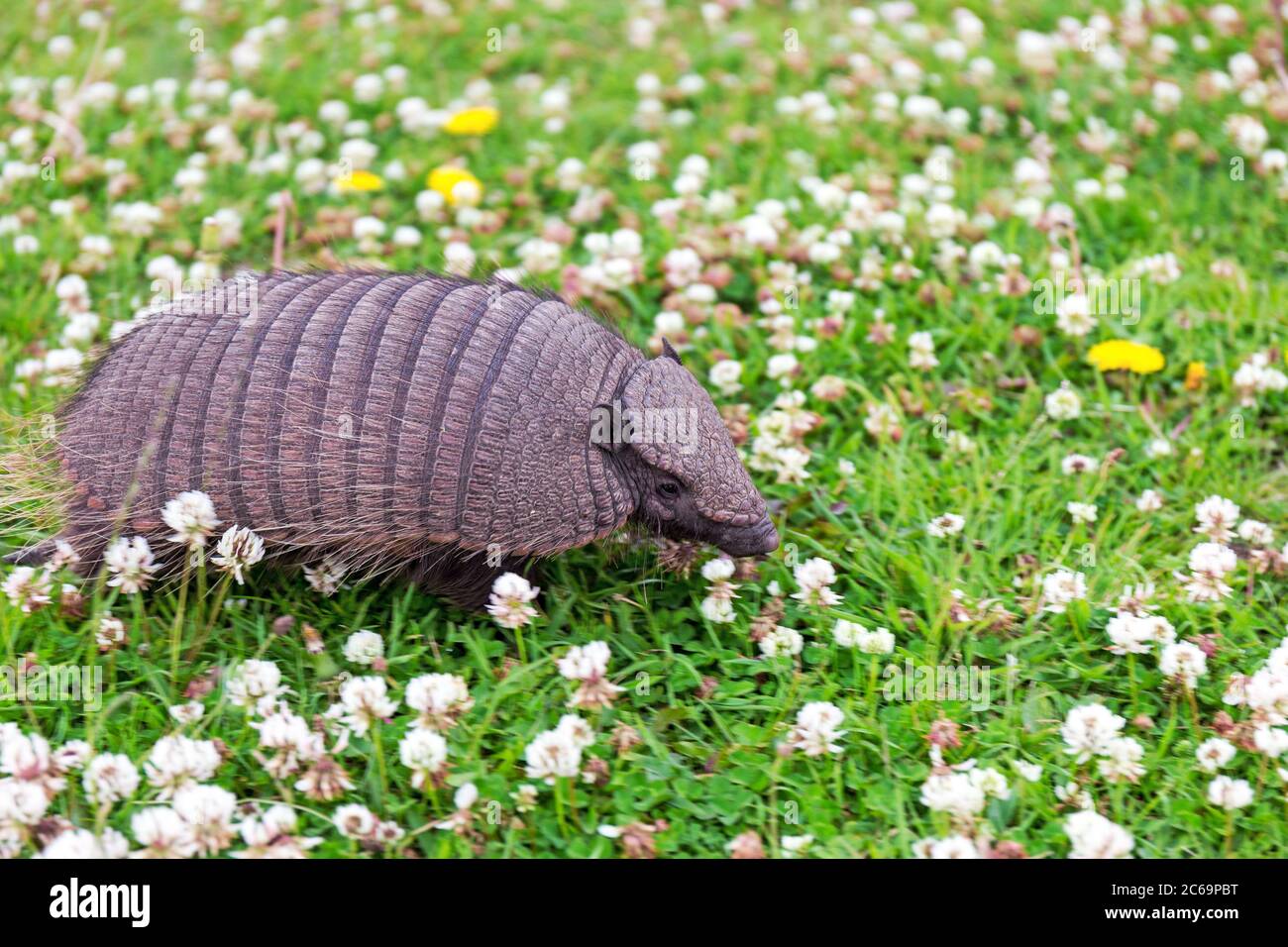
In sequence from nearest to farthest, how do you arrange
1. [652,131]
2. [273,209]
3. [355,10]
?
[273,209] → [652,131] → [355,10]

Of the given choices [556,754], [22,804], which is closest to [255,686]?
[22,804]

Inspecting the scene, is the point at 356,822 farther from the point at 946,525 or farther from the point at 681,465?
the point at 946,525

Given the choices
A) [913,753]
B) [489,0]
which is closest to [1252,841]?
[913,753]

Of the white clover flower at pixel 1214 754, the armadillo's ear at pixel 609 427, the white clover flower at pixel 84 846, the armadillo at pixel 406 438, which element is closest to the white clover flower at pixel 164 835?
the white clover flower at pixel 84 846

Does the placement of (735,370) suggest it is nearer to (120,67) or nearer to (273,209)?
(273,209)

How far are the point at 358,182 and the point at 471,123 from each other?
0.75 meters

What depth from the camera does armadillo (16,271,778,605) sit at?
11.6ft

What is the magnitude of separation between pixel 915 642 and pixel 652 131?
3.48m

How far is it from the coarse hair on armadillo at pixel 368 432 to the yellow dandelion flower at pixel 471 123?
2685 millimetres

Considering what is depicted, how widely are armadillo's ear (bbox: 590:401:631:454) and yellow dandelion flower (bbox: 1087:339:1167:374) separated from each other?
218 cm

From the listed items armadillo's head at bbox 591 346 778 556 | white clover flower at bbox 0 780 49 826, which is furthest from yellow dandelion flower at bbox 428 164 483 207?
white clover flower at bbox 0 780 49 826

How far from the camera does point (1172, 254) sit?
5434mm

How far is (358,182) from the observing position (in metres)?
5.78

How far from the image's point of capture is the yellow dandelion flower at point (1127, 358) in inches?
188
